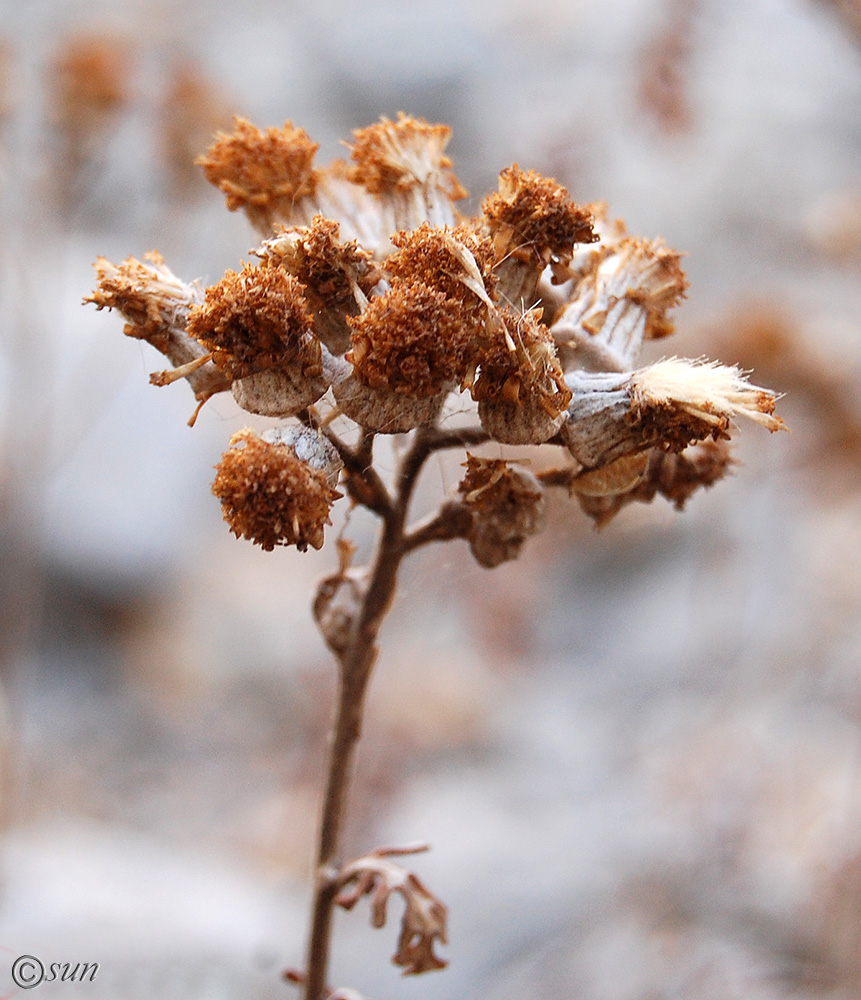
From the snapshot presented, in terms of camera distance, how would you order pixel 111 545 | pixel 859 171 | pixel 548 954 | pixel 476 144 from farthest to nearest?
1. pixel 859 171
2. pixel 476 144
3. pixel 111 545
4. pixel 548 954

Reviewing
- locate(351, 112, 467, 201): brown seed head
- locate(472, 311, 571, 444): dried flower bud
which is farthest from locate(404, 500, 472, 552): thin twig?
locate(351, 112, 467, 201): brown seed head

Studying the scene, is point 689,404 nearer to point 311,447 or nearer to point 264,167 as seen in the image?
point 311,447

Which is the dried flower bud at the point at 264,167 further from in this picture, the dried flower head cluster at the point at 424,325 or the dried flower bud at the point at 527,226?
the dried flower bud at the point at 527,226

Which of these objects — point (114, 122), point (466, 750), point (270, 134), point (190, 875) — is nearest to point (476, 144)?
point (114, 122)

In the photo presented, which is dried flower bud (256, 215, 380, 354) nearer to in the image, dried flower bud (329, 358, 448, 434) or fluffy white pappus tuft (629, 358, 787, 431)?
dried flower bud (329, 358, 448, 434)

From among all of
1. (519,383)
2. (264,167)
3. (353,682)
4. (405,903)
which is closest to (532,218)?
(519,383)

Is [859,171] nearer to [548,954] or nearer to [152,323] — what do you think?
[548,954]

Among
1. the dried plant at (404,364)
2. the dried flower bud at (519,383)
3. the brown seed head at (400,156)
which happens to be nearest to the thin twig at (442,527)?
the dried plant at (404,364)
